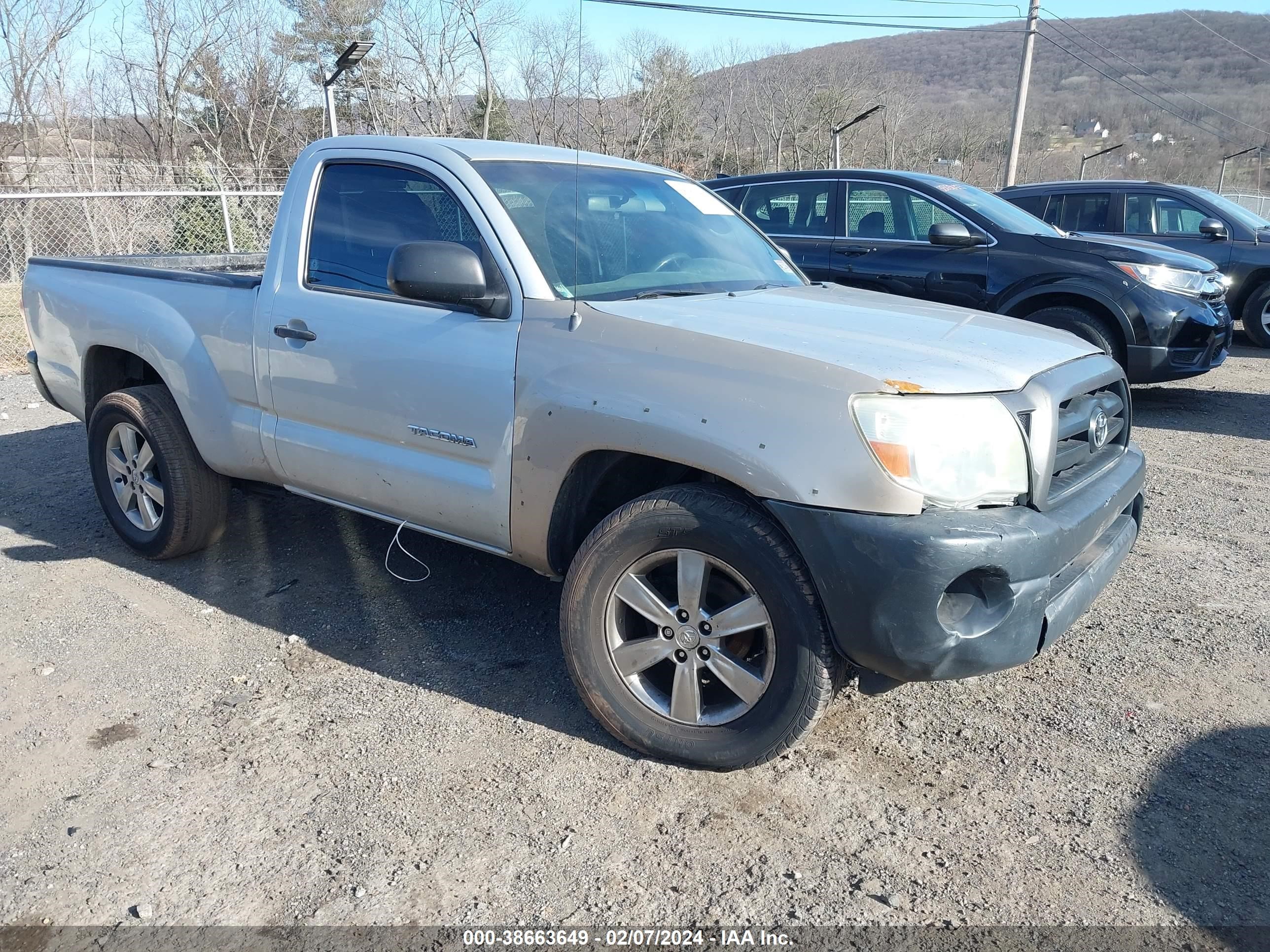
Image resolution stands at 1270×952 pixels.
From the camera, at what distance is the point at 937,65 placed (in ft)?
263

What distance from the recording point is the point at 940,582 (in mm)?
2379

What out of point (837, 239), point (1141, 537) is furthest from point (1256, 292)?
point (1141, 537)

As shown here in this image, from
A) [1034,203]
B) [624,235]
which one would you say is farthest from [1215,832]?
[1034,203]

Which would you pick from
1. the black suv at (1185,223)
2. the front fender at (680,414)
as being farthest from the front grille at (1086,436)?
the black suv at (1185,223)

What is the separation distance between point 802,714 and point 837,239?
6.08m

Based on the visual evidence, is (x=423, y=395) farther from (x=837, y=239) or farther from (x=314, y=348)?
(x=837, y=239)

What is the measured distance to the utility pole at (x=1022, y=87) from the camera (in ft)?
59.9

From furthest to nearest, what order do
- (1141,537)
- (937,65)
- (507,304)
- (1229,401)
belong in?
(937,65)
(1229,401)
(1141,537)
(507,304)

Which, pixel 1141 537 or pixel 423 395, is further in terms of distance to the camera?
pixel 1141 537

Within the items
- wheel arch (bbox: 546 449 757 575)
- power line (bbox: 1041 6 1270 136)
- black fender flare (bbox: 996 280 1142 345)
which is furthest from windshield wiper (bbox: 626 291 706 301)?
power line (bbox: 1041 6 1270 136)

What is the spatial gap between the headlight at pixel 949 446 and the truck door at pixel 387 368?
1189mm

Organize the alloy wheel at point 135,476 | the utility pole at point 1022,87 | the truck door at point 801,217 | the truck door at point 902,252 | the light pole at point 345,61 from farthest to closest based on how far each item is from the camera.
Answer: the utility pole at point 1022,87, the light pole at point 345,61, the truck door at point 801,217, the truck door at point 902,252, the alloy wheel at point 135,476

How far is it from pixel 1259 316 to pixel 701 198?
904cm

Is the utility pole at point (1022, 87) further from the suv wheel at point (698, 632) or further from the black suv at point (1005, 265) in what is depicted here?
the suv wheel at point (698, 632)
